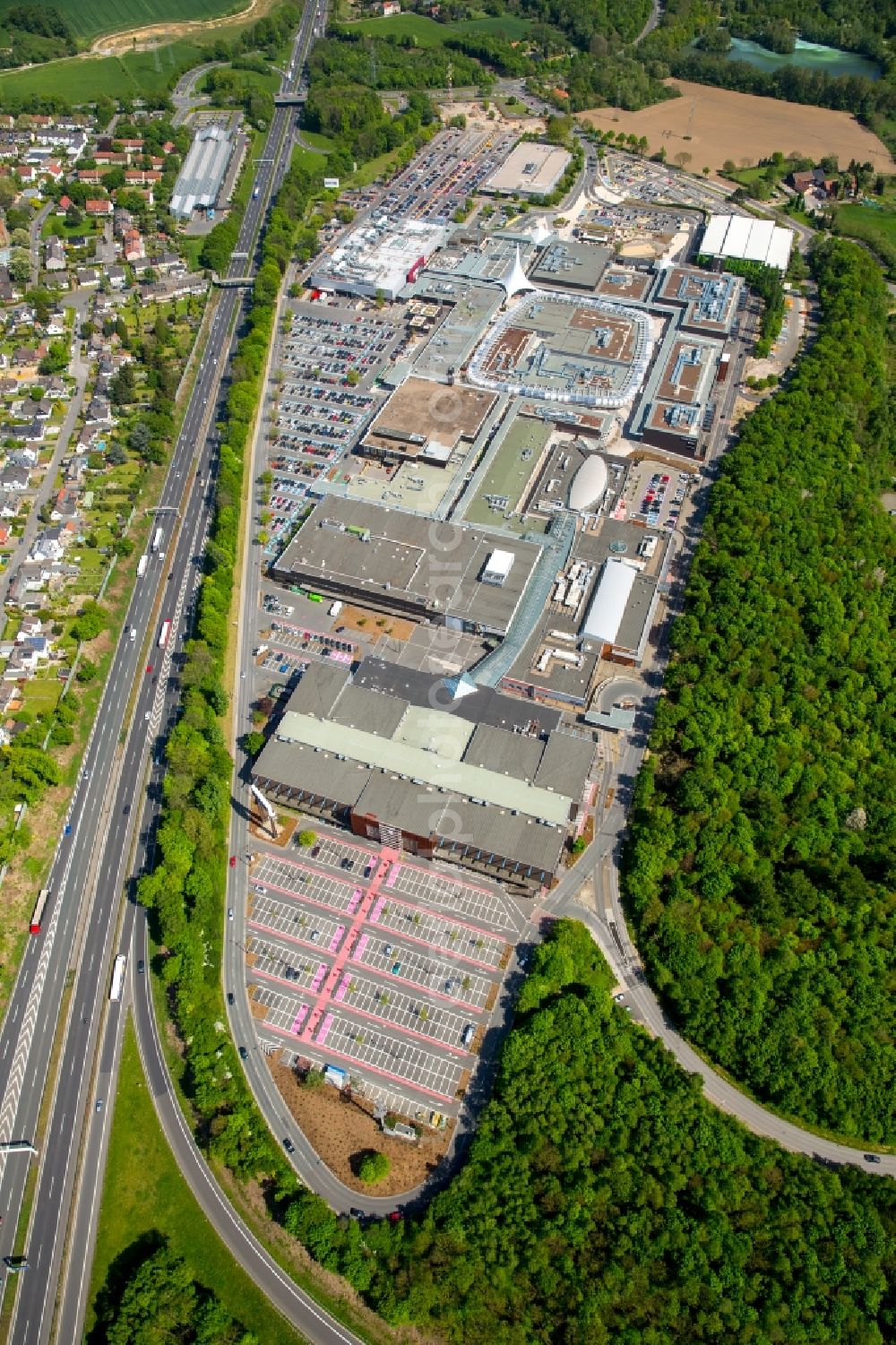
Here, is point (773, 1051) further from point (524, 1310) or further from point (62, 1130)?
point (62, 1130)

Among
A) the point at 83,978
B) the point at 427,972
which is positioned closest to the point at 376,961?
the point at 427,972

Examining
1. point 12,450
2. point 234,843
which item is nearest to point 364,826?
point 234,843

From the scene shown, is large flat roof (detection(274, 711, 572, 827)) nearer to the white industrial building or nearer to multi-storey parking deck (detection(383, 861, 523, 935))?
multi-storey parking deck (detection(383, 861, 523, 935))

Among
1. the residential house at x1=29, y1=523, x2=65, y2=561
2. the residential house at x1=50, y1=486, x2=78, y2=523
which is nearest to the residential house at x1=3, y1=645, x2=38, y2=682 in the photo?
the residential house at x1=29, y1=523, x2=65, y2=561

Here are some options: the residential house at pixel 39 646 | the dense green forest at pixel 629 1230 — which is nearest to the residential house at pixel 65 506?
the residential house at pixel 39 646

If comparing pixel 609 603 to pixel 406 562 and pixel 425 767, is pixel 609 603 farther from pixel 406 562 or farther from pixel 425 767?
pixel 425 767
